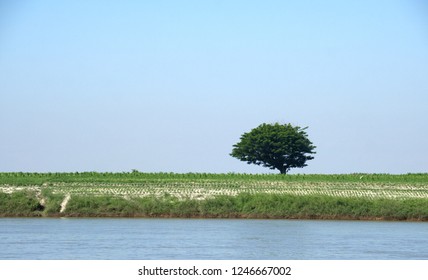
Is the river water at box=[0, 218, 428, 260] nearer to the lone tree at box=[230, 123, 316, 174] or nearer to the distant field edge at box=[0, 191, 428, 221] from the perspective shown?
the distant field edge at box=[0, 191, 428, 221]

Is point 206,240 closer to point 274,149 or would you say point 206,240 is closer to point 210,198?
point 210,198


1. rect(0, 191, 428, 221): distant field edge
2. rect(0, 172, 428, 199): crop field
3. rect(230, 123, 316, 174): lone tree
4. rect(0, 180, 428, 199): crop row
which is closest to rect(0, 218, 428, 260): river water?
rect(0, 191, 428, 221): distant field edge

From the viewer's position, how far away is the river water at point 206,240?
3550 centimetres

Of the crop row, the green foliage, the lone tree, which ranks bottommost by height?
the green foliage

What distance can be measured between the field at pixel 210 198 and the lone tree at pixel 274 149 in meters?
21.9

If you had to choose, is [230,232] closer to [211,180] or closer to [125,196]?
[125,196]

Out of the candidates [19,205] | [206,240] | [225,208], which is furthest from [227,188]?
[206,240]

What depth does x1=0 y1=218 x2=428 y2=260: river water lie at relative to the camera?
116 ft

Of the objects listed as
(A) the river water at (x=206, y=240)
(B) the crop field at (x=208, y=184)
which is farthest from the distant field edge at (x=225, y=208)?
(A) the river water at (x=206, y=240)

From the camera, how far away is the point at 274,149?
87.8m

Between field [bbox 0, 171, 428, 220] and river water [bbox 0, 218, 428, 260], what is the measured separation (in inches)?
142

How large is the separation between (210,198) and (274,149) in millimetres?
30705

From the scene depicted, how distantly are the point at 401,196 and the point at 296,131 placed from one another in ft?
99.0

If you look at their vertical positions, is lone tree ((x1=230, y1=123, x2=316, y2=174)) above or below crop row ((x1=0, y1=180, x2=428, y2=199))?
above
